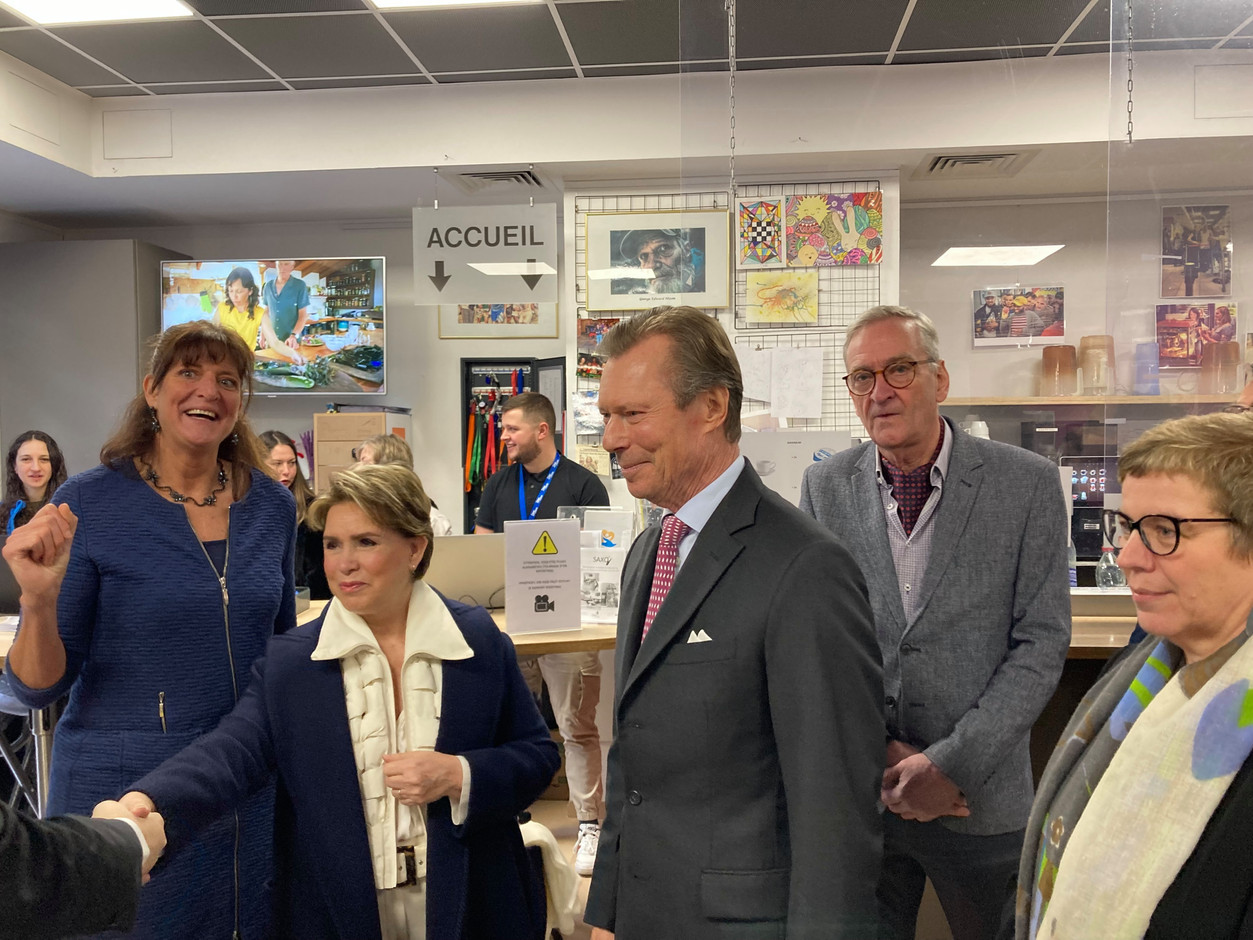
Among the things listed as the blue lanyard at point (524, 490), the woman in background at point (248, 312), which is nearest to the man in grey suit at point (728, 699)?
the blue lanyard at point (524, 490)

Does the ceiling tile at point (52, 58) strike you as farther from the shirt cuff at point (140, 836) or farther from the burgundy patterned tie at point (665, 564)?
the burgundy patterned tie at point (665, 564)

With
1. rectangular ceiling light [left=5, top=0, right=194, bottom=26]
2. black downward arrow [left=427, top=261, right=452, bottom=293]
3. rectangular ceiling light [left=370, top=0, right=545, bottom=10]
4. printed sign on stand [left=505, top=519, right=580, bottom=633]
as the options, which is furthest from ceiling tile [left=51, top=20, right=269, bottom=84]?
Answer: printed sign on stand [left=505, top=519, right=580, bottom=633]

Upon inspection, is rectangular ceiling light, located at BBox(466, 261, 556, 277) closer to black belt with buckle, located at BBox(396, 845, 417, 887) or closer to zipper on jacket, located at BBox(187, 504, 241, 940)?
zipper on jacket, located at BBox(187, 504, 241, 940)

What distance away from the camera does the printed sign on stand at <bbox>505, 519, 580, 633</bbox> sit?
10.6 feet

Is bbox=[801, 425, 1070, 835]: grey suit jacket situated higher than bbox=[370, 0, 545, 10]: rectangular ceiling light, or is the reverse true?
bbox=[370, 0, 545, 10]: rectangular ceiling light

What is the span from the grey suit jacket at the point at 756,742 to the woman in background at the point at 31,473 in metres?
5.04

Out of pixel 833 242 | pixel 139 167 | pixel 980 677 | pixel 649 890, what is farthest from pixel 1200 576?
pixel 139 167

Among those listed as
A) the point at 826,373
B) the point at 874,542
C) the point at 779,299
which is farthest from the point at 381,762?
the point at 779,299

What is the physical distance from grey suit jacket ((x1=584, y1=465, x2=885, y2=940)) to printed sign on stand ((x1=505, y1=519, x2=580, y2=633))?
1879mm

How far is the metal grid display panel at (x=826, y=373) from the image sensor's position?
147 inches

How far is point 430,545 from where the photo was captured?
195 cm

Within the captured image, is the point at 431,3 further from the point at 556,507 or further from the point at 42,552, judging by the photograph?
the point at 42,552

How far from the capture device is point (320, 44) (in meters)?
4.67

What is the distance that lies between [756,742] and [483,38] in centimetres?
429
